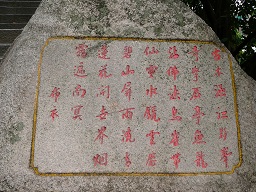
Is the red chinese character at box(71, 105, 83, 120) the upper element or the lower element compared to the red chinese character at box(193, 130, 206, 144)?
lower

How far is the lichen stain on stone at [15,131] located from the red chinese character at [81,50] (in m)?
0.79

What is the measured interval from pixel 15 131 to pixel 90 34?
109 centimetres

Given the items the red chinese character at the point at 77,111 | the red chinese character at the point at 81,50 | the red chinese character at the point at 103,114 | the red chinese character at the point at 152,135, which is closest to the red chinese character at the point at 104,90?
the red chinese character at the point at 103,114

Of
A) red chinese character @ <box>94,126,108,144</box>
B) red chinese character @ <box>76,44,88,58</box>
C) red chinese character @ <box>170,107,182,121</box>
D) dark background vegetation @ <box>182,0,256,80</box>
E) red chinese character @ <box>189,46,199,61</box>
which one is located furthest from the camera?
dark background vegetation @ <box>182,0,256,80</box>

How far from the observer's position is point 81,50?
2.83 meters

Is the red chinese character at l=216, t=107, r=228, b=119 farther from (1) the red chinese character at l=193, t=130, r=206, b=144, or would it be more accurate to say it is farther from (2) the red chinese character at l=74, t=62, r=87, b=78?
(2) the red chinese character at l=74, t=62, r=87, b=78

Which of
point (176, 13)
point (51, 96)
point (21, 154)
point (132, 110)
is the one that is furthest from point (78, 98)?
point (176, 13)

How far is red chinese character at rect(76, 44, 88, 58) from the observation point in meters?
2.81

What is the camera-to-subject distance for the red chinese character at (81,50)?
9.22 ft

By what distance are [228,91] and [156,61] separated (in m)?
0.72

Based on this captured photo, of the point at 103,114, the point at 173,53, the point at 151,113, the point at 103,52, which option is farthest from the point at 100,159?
the point at 173,53

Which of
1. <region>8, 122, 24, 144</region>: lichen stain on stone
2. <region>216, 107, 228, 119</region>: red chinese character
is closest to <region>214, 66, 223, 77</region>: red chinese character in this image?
<region>216, 107, 228, 119</region>: red chinese character

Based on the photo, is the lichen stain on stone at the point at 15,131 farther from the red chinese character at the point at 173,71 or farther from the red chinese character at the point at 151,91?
the red chinese character at the point at 173,71

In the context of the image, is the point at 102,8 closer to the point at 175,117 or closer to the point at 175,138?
the point at 175,117
